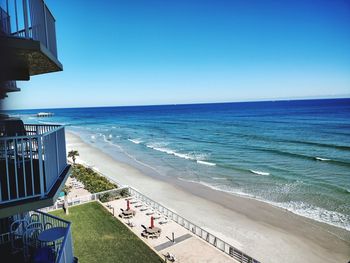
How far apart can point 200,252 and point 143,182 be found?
14524 mm

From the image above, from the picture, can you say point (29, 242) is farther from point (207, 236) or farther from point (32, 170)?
point (207, 236)

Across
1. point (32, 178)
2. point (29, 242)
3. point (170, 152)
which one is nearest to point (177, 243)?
point (29, 242)

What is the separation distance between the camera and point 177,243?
13.9m

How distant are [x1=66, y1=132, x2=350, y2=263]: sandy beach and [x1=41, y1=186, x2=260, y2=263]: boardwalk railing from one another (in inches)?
56.7

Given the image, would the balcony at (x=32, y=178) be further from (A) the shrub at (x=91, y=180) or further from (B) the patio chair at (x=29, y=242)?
(A) the shrub at (x=91, y=180)

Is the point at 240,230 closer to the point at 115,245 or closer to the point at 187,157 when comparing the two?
the point at 115,245

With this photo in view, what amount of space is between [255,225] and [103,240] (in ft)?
32.3

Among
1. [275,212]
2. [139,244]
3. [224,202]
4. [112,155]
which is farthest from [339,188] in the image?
[112,155]

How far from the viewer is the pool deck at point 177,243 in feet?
41.2

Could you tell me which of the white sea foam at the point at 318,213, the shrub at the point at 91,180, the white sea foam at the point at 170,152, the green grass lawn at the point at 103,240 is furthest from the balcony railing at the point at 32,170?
the white sea foam at the point at 170,152

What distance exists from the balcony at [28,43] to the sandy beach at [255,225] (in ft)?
44.0

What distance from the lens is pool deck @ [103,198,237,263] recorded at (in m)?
12.6

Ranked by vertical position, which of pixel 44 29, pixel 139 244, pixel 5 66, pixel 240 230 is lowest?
pixel 240 230

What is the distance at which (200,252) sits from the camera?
13.0 meters
